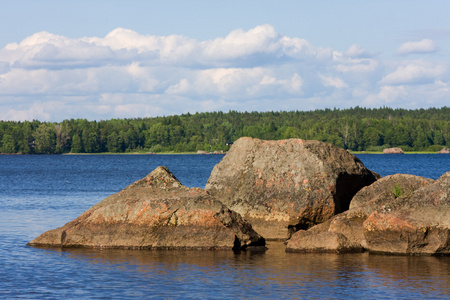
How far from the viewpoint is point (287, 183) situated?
24.6 metres

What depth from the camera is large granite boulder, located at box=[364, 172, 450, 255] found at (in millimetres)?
20203

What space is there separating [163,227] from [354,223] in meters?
6.58

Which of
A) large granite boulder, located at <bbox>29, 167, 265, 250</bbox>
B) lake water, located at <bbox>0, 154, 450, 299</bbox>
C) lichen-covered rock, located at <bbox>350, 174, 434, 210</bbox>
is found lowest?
lake water, located at <bbox>0, 154, 450, 299</bbox>

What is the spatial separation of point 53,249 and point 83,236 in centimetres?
108

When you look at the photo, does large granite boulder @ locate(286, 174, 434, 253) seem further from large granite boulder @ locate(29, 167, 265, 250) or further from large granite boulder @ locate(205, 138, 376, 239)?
large granite boulder @ locate(29, 167, 265, 250)

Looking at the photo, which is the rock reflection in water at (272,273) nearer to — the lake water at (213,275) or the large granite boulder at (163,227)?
the lake water at (213,275)

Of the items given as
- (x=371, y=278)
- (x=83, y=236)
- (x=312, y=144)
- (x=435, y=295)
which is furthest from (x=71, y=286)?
(x=312, y=144)

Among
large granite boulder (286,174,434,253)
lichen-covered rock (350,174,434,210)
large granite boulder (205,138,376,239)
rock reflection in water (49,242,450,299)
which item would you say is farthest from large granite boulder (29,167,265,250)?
lichen-covered rock (350,174,434,210)

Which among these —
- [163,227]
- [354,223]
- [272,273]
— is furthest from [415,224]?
[163,227]

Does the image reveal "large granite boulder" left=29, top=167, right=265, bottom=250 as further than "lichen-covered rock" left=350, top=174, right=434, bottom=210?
No

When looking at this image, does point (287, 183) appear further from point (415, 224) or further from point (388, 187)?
point (415, 224)

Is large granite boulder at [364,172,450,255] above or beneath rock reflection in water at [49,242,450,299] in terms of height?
above

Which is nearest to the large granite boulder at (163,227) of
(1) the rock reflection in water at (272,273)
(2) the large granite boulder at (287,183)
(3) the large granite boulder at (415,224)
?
(1) the rock reflection in water at (272,273)

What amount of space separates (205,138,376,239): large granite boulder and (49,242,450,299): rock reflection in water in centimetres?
290
